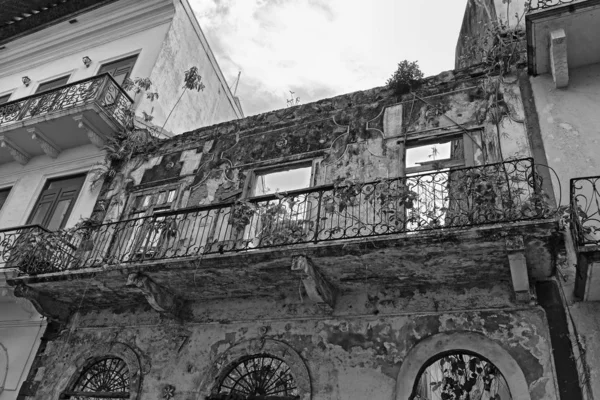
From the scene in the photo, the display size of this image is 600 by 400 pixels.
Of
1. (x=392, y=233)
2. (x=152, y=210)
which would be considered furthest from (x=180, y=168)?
(x=392, y=233)

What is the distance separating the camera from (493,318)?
20.1ft

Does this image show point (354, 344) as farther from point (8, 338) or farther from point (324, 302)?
point (8, 338)

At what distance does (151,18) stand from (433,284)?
36.8 ft

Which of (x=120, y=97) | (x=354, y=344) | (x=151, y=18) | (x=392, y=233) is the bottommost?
(x=354, y=344)

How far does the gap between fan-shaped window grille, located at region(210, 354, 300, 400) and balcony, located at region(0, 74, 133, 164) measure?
6570mm

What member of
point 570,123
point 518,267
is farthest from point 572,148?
point 518,267

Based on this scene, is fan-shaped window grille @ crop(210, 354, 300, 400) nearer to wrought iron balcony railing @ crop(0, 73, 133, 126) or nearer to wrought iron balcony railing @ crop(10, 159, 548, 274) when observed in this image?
wrought iron balcony railing @ crop(10, 159, 548, 274)

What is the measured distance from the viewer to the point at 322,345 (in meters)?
6.84

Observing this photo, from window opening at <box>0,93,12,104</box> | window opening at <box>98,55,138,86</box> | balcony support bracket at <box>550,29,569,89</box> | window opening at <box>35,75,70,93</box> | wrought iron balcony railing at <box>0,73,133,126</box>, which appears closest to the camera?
balcony support bracket at <box>550,29,569,89</box>

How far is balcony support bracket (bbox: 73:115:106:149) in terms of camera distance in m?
10.7

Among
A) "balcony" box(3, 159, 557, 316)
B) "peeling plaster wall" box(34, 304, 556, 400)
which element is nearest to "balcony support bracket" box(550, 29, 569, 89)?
"balcony" box(3, 159, 557, 316)

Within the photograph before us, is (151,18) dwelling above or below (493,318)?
above

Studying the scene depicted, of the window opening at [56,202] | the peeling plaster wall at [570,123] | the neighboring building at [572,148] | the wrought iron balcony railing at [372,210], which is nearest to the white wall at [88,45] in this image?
the window opening at [56,202]

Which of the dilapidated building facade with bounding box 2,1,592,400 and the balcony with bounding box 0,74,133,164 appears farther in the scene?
the balcony with bounding box 0,74,133,164
